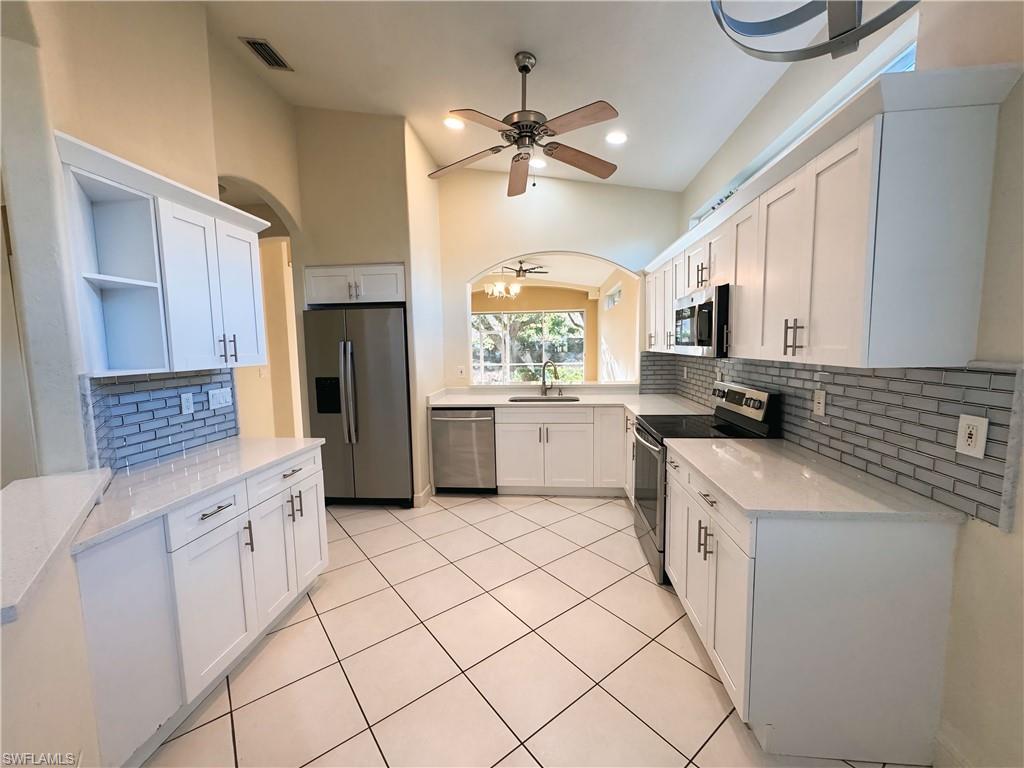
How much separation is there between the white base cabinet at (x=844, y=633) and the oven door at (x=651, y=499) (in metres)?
0.89

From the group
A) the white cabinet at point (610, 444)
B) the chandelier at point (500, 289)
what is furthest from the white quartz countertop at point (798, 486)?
the chandelier at point (500, 289)

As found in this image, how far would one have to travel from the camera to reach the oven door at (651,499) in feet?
7.65

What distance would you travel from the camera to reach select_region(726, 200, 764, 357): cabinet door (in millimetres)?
1916

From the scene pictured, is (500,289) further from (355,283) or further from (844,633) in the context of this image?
(844,633)

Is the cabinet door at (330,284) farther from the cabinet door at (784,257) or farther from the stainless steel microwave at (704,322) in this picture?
the cabinet door at (784,257)

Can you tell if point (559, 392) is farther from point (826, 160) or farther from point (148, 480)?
point (148, 480)

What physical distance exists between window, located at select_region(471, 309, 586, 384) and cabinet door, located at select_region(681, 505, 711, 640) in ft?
21.1

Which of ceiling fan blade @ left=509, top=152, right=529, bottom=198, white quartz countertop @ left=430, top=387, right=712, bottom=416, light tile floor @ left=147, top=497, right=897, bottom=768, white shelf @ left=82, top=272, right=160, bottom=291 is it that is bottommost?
light tile floor @ left=147, top=497, right=897, bottom=768

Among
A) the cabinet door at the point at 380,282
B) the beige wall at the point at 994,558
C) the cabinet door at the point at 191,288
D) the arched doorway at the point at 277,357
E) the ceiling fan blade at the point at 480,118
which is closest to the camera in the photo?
the beige wall at the point at 994,558

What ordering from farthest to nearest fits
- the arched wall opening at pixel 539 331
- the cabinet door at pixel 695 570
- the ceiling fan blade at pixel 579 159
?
1. the arched wall opening at pixel 539 331
2. the ceiling fan blade at pixel 579 159
3. the cabinet door at pixel 695 570

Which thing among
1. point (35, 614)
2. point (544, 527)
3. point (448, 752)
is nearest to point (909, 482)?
point (448, 752)

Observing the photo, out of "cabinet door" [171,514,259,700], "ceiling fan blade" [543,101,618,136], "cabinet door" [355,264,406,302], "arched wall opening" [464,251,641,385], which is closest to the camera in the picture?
"cabinet door" [171,514,259,700]

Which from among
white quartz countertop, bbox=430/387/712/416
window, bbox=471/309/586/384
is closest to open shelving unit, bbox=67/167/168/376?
white quartz countertop, bbox=430/387/712/416

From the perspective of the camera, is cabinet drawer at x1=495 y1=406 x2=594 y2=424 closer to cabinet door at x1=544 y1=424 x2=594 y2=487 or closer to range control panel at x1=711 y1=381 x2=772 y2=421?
cabinet door at x1=544 y1=424 x2=594 y2=487
